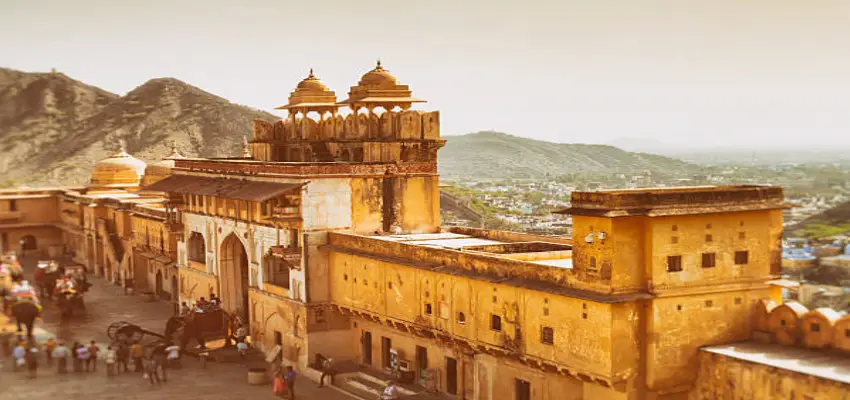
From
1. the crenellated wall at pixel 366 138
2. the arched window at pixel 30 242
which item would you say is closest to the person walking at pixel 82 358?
the crenellated wall at pixel 366 138

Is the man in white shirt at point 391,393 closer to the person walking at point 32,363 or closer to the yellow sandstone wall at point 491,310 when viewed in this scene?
the yellow sandstone wall at point 491,310

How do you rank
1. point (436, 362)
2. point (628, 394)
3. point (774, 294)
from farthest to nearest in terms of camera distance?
point (436, 362) < point (774, 294) < point (628, 394)

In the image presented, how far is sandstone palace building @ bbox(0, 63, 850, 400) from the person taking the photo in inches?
907

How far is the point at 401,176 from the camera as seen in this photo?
36.2 m

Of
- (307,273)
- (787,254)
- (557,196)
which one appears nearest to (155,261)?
(307,273)

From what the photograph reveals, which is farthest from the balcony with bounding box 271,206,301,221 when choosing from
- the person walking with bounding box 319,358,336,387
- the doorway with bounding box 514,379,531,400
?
the doorway with bounding box 514,379,531,400

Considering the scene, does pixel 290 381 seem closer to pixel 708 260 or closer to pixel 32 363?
pixel 32 363

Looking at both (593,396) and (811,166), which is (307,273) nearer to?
(593,396)

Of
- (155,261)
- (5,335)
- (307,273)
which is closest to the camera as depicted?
(307,273)

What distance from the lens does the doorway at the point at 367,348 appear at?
3425 centimetres

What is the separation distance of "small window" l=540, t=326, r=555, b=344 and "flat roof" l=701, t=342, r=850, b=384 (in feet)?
11.1

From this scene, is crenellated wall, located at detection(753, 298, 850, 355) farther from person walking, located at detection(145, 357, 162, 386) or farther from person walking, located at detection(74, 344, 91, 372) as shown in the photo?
person walking, located at detection(74, 344, 91, 372)

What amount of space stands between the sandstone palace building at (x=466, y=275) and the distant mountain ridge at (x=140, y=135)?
77.5m

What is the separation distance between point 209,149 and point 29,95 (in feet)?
169
